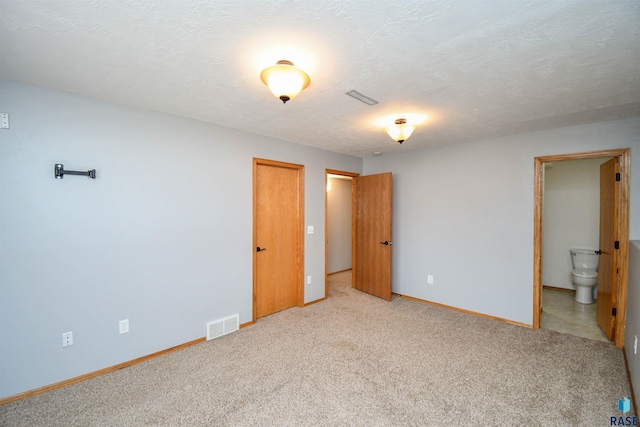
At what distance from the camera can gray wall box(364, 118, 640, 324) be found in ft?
10.1

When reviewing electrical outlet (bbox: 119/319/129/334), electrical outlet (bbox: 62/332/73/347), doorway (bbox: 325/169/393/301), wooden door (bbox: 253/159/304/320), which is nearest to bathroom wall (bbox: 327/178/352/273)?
doorway (bbox: 325/169/393/301)

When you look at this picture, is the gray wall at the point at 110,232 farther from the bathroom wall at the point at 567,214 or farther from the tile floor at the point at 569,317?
the bathroom wall at the point at 567,214

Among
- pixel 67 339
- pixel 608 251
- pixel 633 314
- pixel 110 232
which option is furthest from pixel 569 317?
pixel 67 339

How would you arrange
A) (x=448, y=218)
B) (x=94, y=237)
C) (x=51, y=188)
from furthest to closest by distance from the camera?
(x=448, y=218)
(x=94, y=237)
(x=51, y=188)

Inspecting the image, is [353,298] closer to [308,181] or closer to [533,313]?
[308,181]

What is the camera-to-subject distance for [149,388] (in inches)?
85.4

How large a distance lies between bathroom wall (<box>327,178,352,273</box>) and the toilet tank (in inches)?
162

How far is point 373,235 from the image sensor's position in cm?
453

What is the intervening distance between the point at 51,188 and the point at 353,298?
A: 3.87 metres

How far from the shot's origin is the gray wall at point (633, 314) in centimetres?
200

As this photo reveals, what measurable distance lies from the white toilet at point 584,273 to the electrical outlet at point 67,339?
6366 mm

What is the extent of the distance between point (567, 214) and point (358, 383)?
4.99 meters

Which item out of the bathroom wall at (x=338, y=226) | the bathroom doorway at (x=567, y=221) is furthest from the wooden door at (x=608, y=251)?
the bathroom wall at (x=338, y=226)

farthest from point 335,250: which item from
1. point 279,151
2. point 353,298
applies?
point 279,151
